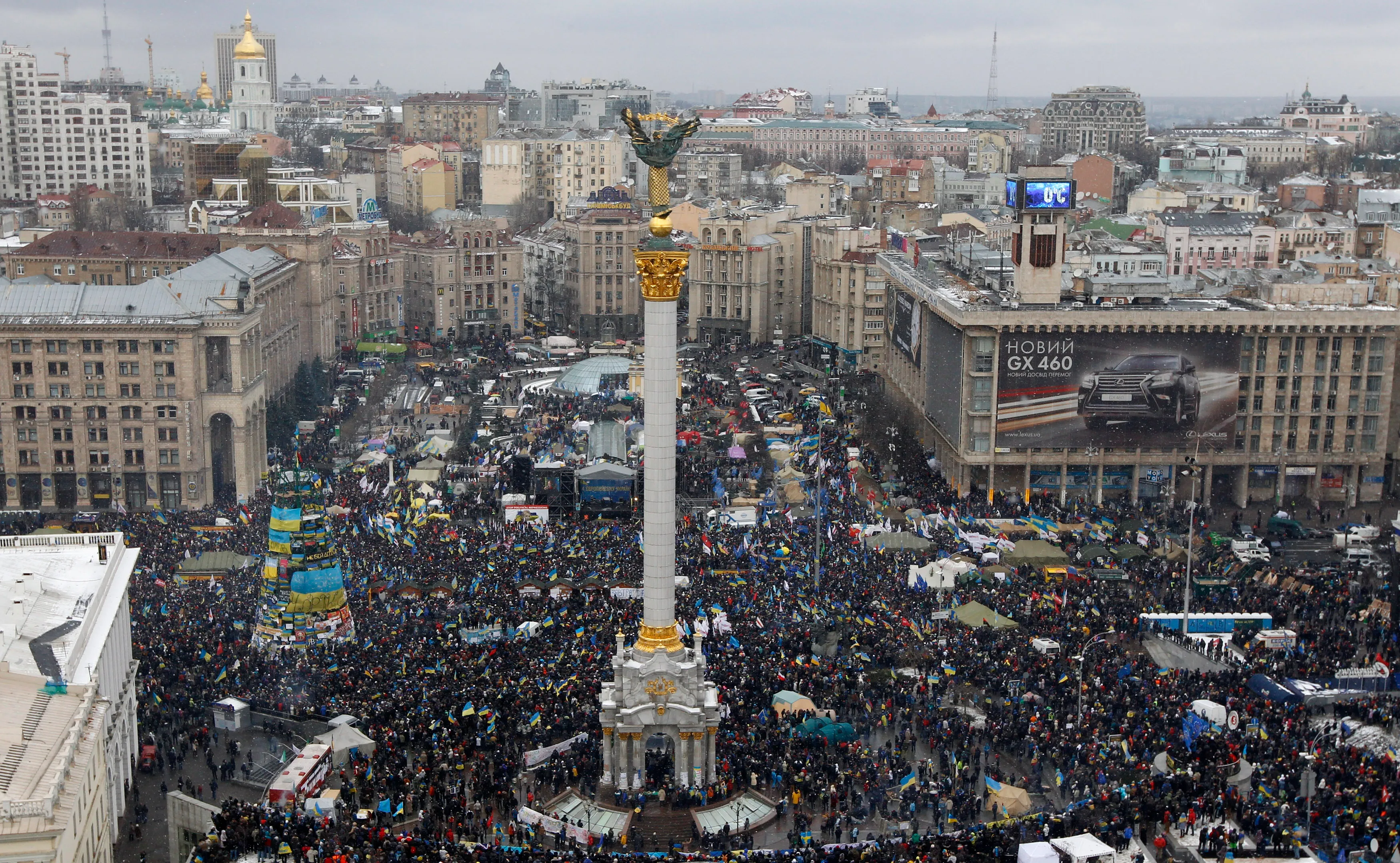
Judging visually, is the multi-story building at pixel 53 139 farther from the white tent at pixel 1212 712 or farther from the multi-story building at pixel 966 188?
the white tent at pixel 1212 712

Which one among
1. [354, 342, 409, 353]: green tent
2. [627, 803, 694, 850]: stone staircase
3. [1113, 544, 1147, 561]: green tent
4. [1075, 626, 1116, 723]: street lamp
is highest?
[354, 342, 409, 353]: green tent

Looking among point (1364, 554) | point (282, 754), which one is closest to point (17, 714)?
point (282, 754)

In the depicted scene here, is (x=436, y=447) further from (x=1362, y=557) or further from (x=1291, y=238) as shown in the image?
(x=1291, y=238)

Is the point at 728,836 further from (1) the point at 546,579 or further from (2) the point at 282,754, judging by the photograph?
(1) the point at 546,579

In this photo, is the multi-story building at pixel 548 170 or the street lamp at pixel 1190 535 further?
the multi-story building at pixel 548 170

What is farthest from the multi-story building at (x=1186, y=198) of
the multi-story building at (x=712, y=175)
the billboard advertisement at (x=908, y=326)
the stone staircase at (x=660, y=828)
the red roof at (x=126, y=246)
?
the stone staircase at (x=660, y=828)

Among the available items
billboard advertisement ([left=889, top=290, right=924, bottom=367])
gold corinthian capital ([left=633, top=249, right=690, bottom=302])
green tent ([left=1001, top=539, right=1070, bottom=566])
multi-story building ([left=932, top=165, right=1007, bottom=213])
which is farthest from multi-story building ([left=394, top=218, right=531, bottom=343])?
gold corinthian capital ([left=633, top=249, right=690, bottom=302])

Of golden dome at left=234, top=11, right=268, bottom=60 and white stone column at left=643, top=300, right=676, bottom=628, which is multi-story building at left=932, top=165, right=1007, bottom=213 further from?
white stone column at left=643, top=300, right=676, bottom=628
